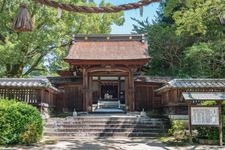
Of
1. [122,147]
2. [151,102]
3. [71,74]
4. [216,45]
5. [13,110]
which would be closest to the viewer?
[122,147]

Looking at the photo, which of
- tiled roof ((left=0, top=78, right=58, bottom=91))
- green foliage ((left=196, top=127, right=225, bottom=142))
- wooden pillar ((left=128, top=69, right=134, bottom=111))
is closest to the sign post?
green foliage ((left=196, top=127, right=225, bottom=142))

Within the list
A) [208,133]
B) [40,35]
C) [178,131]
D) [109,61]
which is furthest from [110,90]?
[208,133]

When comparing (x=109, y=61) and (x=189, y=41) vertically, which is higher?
(x=189, y=41)

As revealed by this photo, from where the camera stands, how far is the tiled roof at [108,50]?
2142cm

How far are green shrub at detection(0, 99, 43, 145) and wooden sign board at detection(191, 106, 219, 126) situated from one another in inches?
253

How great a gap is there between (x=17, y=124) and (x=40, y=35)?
10.8 meters

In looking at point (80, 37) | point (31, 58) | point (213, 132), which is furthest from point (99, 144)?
point (31, 58)

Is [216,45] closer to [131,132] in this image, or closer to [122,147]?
[131,132]

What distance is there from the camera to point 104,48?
23578 millimetres


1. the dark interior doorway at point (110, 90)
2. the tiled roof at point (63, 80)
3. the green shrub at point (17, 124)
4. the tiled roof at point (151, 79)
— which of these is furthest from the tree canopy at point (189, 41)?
the tiled roof at point (63, 80)

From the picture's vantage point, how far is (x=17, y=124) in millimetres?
13258

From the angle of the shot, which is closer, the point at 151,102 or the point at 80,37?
the point at 151,102

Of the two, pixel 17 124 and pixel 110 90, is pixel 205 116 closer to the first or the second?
pixel 17 124

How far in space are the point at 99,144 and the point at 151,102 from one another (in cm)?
1033
